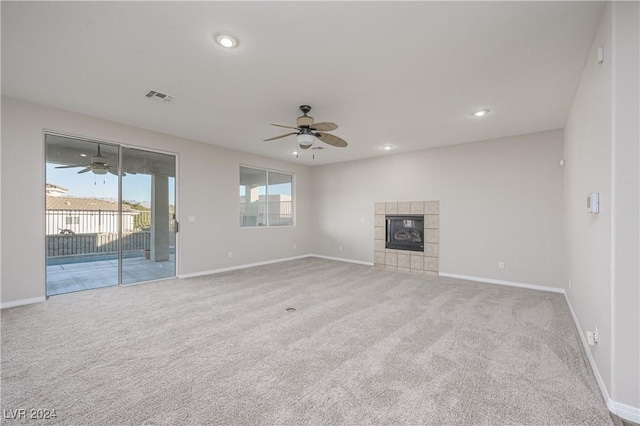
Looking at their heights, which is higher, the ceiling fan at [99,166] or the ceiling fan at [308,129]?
the ceiling fan at [308,129]

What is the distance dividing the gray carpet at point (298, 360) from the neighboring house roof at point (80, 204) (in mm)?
1386

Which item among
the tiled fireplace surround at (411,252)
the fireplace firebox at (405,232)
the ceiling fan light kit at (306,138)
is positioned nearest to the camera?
the ceiling fan light kit at (306,138)

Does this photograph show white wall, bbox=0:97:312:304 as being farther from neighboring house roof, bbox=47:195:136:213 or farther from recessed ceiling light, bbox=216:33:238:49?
recessed ceiling light, bbox=216:33:238:49

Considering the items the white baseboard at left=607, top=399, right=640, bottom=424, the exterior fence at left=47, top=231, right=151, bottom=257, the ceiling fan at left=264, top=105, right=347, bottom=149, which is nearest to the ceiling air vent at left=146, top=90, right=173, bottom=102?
the ceiling fan at left=264, top=105, right=347, bottom=149

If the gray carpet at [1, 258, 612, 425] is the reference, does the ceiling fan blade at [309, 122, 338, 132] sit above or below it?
above

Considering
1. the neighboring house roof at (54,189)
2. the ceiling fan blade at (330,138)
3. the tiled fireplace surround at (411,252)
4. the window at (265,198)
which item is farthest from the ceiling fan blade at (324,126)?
the neighboring house roof at (54,189)

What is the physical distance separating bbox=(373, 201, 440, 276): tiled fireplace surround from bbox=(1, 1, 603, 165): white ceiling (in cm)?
209

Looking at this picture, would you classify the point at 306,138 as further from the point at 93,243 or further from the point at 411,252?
the point at 93,243

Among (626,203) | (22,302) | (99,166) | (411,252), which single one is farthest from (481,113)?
(22,302)

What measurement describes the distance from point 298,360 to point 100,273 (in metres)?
→ 4.28

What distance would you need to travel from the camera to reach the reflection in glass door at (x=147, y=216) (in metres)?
4.79

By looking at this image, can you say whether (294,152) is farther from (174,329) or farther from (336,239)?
(174,329)

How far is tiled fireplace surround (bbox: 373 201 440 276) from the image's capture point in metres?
5.83

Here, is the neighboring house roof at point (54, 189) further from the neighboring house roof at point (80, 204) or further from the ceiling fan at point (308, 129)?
the ceiling fan at point (308, 129)
